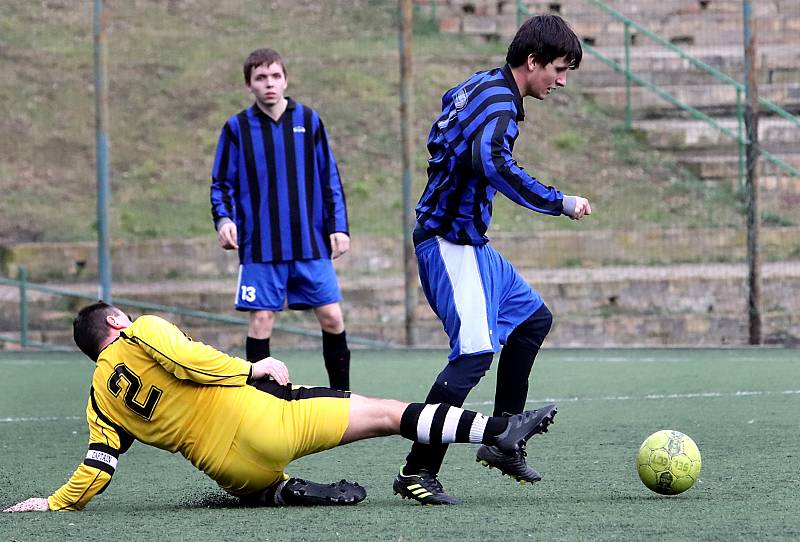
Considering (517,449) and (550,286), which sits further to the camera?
(550,286)

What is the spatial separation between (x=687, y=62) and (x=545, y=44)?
12.1m

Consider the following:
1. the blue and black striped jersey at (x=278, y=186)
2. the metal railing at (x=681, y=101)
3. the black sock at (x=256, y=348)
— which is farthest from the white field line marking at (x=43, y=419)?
the metal railing at (x=681, y=101)

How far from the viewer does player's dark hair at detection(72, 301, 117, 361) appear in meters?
4.98

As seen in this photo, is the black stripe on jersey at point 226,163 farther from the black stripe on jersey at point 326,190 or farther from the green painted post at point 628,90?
the green painted post at point 628,90

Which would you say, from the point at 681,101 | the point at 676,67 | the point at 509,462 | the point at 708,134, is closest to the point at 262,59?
the point at 509,462

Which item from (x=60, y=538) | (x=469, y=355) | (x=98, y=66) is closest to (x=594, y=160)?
(x=98, y=66)

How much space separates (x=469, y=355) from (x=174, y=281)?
8439mm

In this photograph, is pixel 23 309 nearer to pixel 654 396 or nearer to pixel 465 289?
pixel 654 396

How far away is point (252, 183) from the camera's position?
777cm

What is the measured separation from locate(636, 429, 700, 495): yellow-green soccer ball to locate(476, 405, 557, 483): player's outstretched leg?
38 cm

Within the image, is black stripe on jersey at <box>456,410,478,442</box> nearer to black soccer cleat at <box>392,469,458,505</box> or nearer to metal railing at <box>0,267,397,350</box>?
black soccer cleat at <box>392,469,458,505</box>

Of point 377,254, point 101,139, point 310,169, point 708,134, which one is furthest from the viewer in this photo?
point 708,134

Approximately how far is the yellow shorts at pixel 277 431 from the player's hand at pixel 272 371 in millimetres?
63

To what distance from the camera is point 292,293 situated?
7742 millimetres
